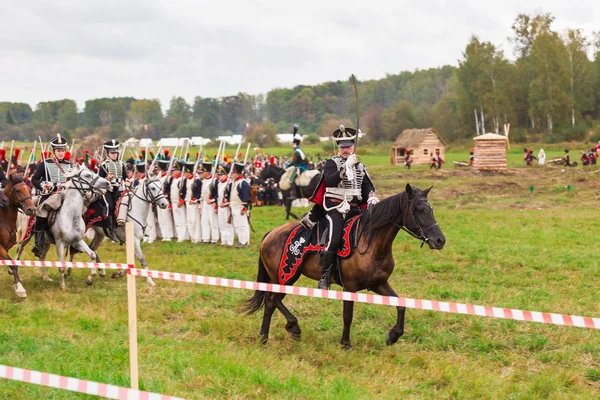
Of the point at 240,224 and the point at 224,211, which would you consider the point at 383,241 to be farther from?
the point at 224,211

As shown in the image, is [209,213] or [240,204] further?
[209,213]

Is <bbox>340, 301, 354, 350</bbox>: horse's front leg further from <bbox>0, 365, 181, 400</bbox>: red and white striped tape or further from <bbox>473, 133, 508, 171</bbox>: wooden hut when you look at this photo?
<bbox>473, 133, 508, 171</bbox>: wooden hut

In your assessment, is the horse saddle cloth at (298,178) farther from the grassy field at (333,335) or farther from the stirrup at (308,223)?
the stirrup at (308,223)

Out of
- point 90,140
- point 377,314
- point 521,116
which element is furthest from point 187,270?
point 521,116

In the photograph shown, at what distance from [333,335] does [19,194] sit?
605 cm

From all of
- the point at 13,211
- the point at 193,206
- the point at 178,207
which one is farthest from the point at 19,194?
the point at 178,207

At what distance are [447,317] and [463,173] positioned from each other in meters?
29.6

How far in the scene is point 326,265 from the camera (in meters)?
8.09

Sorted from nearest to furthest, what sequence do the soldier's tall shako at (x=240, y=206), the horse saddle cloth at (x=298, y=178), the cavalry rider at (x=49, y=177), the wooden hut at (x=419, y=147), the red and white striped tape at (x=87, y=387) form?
the red and white striped tape at (x=87, y=387) < the cavalry rider at (x=49, y=177) < the soldier's tall shako at (x=240, y=206) < the horse saddle cloth at (x=298, y=178) < the wooden hut at (x=419, y=147)

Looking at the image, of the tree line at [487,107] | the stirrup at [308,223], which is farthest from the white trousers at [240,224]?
the tree line at [487,107]

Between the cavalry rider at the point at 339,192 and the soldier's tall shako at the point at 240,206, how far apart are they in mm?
8639

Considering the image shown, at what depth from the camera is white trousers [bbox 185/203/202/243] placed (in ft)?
59.9

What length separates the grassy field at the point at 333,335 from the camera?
6254 millimetres

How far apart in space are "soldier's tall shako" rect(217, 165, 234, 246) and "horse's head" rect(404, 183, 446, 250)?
10.2m
